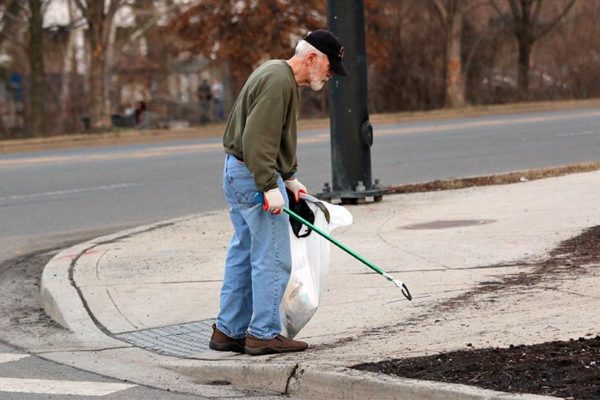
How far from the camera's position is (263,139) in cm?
677

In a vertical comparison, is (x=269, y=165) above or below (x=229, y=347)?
above

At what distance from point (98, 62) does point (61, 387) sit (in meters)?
34.7

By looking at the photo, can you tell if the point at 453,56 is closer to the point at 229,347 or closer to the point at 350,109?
the point at 350,109

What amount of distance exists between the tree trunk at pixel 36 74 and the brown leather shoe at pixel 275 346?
103 ft

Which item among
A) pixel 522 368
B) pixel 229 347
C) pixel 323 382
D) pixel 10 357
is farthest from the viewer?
pixel 10 357

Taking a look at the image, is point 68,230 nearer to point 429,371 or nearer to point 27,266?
point 27,266

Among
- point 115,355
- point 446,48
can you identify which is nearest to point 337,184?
point 115,355

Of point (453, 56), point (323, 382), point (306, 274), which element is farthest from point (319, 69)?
point (453, 56)

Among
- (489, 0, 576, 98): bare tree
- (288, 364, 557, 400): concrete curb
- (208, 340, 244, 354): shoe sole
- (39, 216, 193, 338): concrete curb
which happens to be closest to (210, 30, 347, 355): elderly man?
(208, 340, 244, 354): shoe sole

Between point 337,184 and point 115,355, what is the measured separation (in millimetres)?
6333

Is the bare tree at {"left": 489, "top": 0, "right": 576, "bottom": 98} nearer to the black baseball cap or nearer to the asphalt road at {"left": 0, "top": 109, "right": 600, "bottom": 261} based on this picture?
the asphalt road at {"left": 0, "top": 109, "right": 600, "bottom": 261}

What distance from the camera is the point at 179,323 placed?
26.9 ft

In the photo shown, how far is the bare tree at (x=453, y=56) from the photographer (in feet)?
151

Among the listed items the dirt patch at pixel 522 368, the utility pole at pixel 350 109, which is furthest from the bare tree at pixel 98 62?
the dirt patch at pixel 522 368
